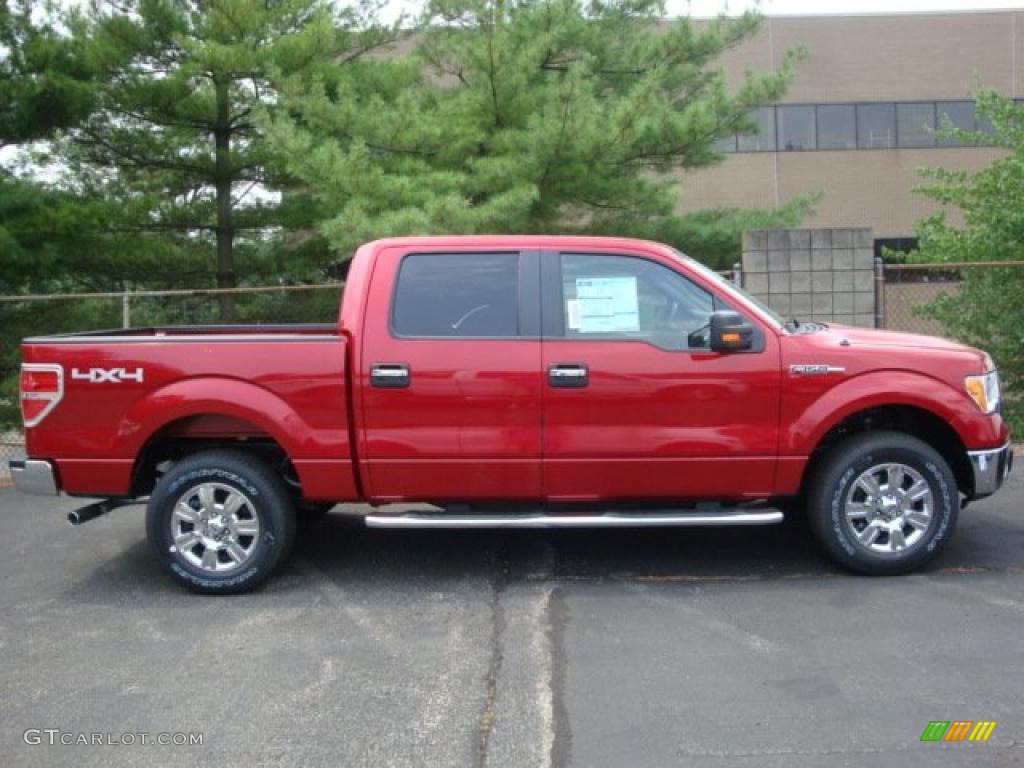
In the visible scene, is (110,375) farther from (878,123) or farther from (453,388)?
(878,123)

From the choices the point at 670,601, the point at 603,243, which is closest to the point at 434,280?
the point at 603,243

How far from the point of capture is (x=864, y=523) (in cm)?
543

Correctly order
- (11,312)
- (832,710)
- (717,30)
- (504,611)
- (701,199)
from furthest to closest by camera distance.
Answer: (701,199) → (717,30) → (11,312) → (504,611) → (832,710)

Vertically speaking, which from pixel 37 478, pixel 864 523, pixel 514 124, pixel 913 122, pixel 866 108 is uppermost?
pixel 866 108

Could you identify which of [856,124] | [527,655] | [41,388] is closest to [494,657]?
[527,655]

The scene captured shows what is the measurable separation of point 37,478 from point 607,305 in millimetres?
3311

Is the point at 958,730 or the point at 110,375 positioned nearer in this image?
the point at 958,730

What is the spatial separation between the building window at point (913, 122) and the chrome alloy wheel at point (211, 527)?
3170cm

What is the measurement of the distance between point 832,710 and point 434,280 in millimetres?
3028

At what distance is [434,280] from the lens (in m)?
5.51

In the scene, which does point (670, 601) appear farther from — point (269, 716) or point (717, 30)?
point (717, 30)

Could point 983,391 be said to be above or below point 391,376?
below

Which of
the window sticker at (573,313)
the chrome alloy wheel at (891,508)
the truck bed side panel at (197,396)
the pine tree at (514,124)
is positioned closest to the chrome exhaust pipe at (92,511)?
the truck bed side panel at (197,396)

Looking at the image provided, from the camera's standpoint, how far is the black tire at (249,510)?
5.39 metres
